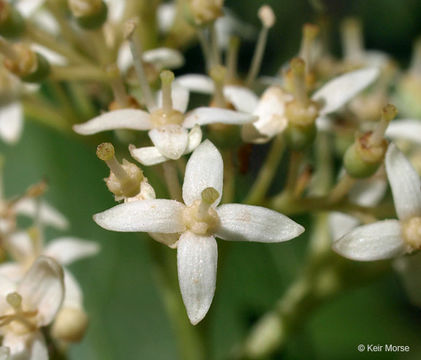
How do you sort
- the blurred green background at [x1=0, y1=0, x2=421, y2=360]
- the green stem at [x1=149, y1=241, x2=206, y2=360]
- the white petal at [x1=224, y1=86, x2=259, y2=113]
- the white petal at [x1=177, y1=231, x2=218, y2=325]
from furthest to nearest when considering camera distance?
1. the blurred green background at [x1=0, y1=0, x2=421, y2=360]
2. the green stem at [x1=149, y1=241, x2=206, y2=360]
3. the white petal at [x1=224, y1=86, x2=259, y2=113]
4. the white petal at [x1=177, y1=231, x2=218, y2=325]

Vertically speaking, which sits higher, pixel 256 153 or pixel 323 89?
pixel 256 153

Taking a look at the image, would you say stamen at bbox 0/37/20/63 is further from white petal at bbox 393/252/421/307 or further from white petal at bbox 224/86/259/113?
white petal at bbox 393/252/421/307

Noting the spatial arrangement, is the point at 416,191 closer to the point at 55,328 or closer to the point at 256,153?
the point at 55,328

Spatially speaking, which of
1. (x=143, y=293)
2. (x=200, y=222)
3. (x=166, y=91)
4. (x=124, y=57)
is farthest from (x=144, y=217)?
(x=143, y=293)

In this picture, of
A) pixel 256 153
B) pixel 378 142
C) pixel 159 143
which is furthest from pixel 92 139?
pixel 256 153

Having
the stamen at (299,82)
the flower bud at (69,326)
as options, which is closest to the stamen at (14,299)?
the flower bud at (69,326)

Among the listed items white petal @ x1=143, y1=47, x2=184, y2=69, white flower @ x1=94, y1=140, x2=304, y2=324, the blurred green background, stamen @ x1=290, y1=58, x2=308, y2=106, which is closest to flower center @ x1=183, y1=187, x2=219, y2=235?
white flower @ x1=94, y1=140, x2=304, y2=324
